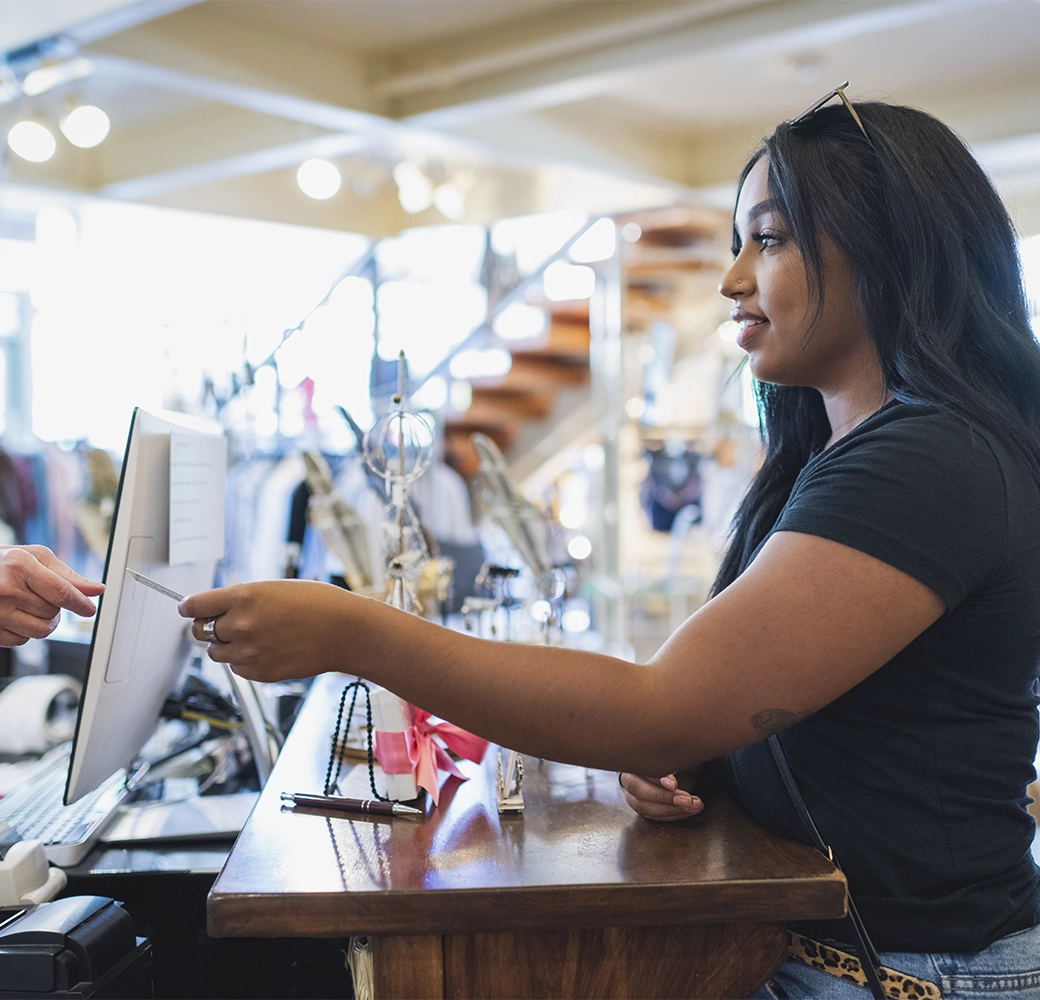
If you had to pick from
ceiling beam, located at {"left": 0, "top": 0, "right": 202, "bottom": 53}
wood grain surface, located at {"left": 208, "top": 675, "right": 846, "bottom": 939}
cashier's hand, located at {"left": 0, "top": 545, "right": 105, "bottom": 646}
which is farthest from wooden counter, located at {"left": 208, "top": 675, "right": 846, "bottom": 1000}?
ceiling beam, located at {"left": 0, "top": 0, "right": 202, "bottom": 53}

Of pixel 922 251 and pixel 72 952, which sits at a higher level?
pixel 922 251

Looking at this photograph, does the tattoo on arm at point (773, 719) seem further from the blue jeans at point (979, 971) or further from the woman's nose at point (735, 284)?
the woman's nose at point (735, 284)

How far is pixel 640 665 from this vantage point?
93 cm

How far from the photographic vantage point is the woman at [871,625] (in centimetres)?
91

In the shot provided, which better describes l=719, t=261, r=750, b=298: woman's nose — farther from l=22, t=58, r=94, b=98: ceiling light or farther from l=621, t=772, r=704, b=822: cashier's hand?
l=22, t=58, r=94, b=98: ceiling light

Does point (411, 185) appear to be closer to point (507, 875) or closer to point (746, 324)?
point (746, 324)

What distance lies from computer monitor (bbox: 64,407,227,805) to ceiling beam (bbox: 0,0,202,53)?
7.93 feet

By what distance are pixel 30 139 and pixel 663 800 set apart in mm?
4356

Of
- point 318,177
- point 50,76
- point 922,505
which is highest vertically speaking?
point 50,76

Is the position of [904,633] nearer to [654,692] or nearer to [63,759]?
[654,692]

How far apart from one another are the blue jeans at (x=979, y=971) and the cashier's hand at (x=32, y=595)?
93cm

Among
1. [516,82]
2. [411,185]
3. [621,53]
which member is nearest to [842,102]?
[621,53]

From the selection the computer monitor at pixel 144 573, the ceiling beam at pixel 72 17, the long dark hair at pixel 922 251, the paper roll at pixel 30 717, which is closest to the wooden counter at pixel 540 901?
the computer monitor at pixel 144 573

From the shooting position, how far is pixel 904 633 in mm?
919
